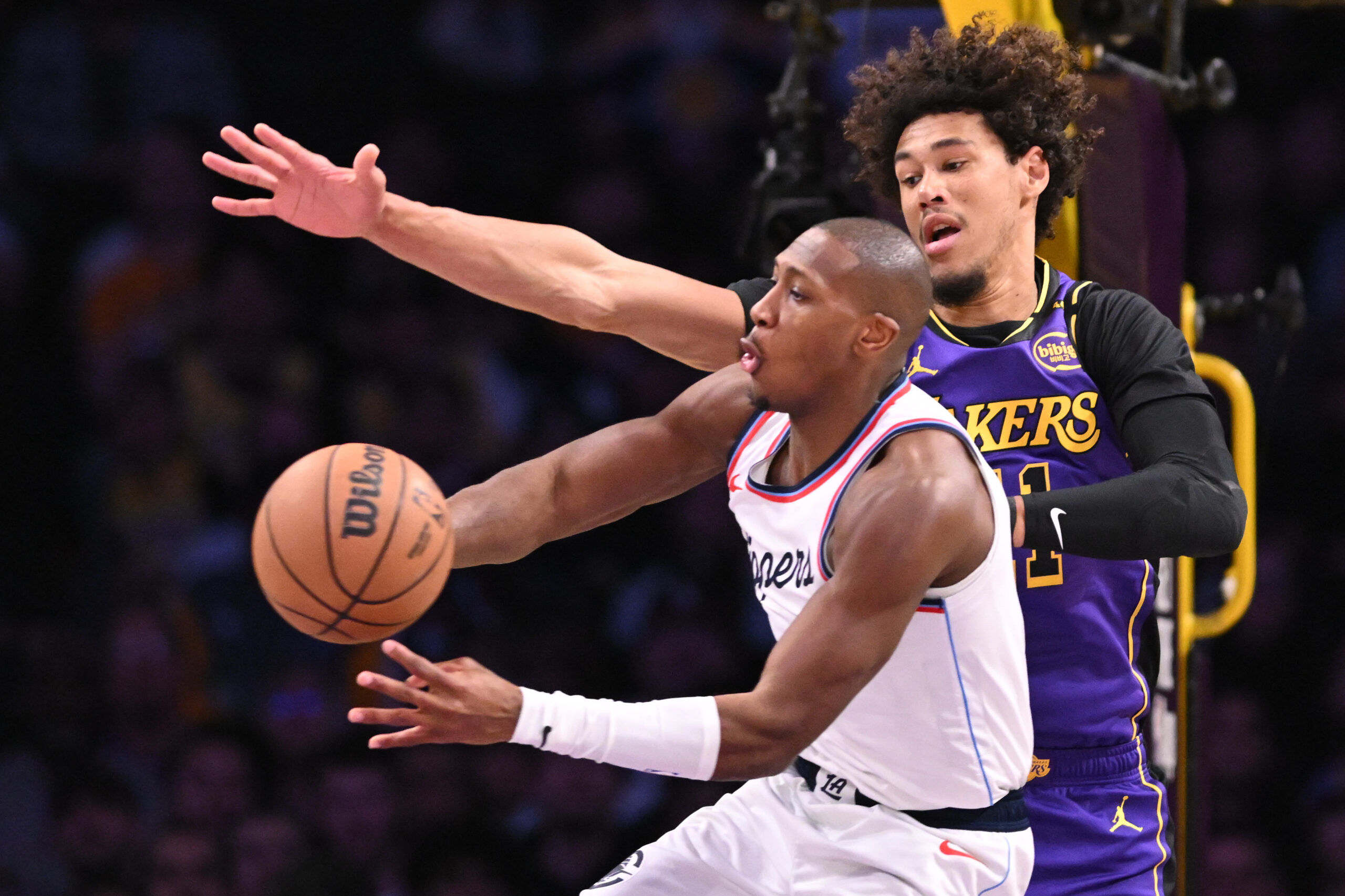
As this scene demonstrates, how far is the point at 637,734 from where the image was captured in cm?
237

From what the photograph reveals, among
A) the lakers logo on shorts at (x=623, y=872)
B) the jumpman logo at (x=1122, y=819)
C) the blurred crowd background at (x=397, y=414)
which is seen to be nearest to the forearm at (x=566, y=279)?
the lakers logo on shorts at (x=623, y=872)

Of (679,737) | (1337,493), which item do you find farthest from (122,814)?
(1337,493)

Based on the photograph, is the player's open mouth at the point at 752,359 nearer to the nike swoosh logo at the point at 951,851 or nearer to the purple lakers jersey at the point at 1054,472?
the purple lakers jersey at the point at 1054,472

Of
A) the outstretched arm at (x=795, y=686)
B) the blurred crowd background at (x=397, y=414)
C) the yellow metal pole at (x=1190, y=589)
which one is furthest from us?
the blurred crowd background at (x=397, y=414)

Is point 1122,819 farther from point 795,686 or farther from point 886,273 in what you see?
point 886,273

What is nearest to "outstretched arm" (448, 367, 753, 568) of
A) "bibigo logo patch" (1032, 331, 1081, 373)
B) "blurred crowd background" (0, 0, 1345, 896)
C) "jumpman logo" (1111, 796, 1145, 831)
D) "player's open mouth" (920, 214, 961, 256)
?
"player's open mouth" (920, 214, 961, 256)

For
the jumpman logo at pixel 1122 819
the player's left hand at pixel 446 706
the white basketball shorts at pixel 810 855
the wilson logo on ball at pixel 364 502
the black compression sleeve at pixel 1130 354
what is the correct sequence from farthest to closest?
1. the jumpman logo at pixel 1122 819
2. the black compression sleeve at pixel 1130 354
3. the white basketball shorts at pixel 810 855
4. the wilson logo on ball at pixel 364 502
5. the player's left hand at pixel 446 706

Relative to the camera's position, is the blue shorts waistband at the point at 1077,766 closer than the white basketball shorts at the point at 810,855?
No

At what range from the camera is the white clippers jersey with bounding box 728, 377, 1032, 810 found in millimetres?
2572

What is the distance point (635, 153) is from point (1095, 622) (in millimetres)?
4447

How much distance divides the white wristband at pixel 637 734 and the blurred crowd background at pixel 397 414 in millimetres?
3321

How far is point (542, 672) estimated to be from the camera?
5.89 m

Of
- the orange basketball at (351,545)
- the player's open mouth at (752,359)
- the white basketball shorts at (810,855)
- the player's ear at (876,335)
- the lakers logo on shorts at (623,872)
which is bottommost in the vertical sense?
the lakers logo on shorts at (623,872)

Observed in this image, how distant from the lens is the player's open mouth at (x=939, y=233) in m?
3.12
